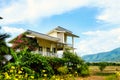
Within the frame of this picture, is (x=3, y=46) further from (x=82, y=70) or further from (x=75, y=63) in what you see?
(x=75, y=63)

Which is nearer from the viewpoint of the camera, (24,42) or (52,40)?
(24,42)

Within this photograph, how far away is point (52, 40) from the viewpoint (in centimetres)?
4531

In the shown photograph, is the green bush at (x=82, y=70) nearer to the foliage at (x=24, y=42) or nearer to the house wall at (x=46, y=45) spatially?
the foliage at (x=24, y=42)

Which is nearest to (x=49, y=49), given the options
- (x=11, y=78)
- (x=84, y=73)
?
(x=84, y=73)

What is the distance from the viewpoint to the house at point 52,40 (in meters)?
41.9

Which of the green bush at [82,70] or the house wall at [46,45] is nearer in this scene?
the green bush at [82,70]

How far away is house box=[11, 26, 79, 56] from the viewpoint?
1650 inches

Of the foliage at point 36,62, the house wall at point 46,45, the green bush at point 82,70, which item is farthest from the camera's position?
the house wall at point 46,45

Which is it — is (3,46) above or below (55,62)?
above

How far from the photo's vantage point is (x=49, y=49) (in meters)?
46.9

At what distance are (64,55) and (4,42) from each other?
715 inches

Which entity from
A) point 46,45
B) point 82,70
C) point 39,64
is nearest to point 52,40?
point 46,45

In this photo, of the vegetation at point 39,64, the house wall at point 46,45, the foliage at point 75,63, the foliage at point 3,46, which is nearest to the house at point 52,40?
the house wall at point 46,45

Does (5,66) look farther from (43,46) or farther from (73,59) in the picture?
(43,46)
